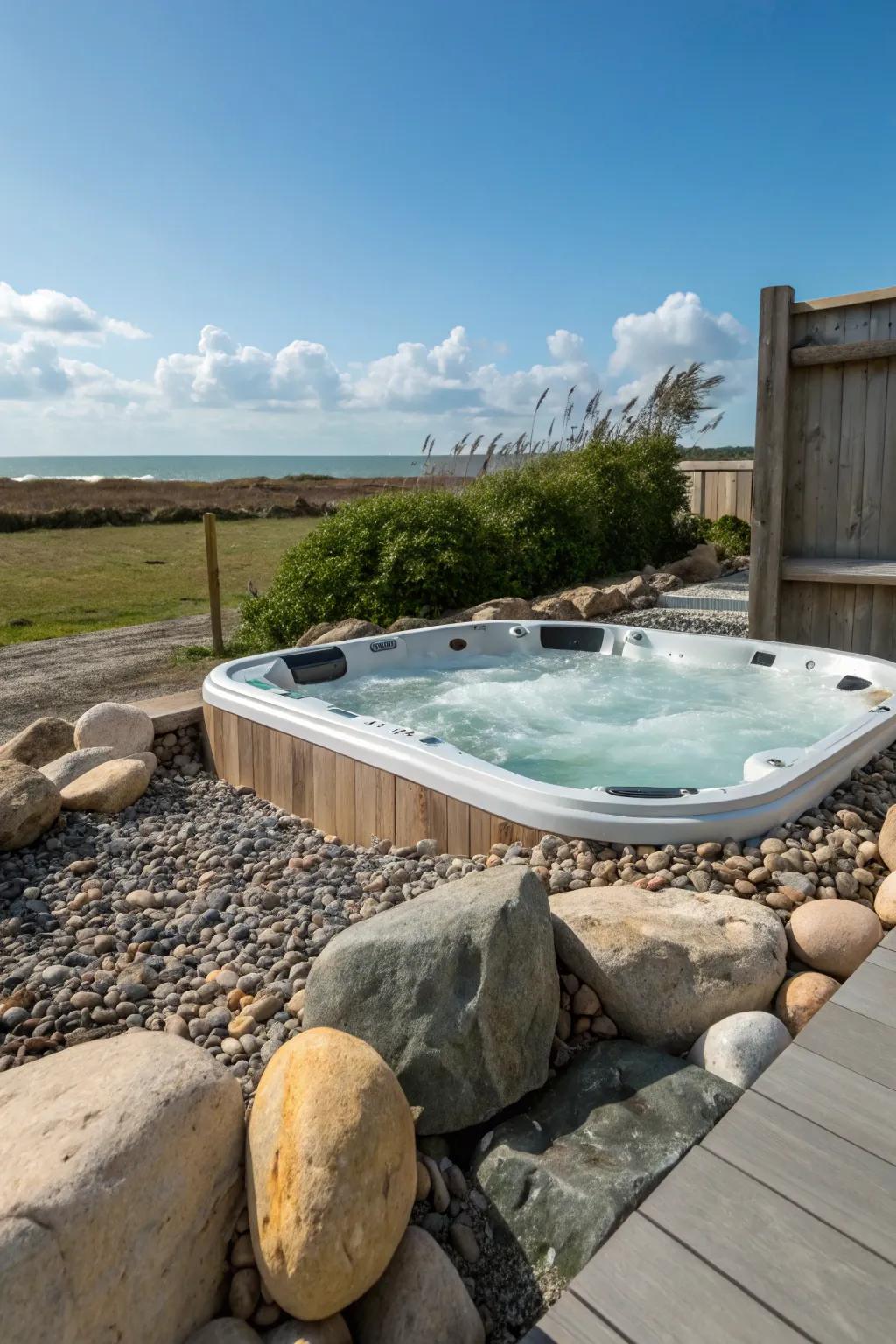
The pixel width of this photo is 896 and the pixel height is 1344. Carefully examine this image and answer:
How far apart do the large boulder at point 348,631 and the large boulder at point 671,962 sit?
373 centimetres

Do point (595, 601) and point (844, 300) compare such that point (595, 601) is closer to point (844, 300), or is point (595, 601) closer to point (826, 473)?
point (826, 473)

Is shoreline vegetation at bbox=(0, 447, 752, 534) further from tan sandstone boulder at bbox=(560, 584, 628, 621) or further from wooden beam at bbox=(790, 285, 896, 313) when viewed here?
wooden beam at bbox=(790, 285, 896, 313)

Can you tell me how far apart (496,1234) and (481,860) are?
1.18m

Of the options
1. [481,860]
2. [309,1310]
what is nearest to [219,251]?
[481,860]

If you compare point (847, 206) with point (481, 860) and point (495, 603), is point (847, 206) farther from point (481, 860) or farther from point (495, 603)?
point (481, 860)

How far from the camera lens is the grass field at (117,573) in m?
8.85

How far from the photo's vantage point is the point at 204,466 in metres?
75.2

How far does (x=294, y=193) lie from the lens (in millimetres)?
6680

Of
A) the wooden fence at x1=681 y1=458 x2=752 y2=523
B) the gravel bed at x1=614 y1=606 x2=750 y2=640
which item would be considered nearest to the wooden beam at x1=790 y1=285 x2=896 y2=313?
the gravel bed at x1=614 y1=606 x2=750 y2=640

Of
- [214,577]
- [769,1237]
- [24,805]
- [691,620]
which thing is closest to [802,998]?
[769,1237]

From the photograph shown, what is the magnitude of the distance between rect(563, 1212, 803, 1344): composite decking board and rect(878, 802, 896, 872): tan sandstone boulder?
4.69ft

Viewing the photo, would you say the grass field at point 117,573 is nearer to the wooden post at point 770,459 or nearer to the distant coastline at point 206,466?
the wooden post at point 770,459

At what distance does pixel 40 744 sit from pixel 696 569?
235 inches

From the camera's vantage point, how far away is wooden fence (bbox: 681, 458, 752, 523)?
10.0 meters
